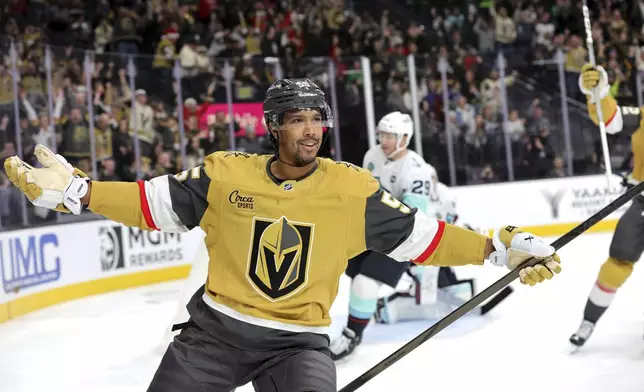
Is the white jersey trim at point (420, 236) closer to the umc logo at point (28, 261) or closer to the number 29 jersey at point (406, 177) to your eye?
the number 29 jersey at point (406, 177)

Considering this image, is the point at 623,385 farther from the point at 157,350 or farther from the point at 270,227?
the point at 157,350

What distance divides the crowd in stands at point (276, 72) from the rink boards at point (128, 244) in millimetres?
229

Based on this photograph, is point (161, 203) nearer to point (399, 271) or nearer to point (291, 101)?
point (291, 101)

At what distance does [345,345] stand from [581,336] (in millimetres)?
1208

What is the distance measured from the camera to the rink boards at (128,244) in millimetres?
6345

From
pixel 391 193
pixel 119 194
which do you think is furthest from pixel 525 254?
pixel 391 193

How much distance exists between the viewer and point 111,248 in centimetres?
741

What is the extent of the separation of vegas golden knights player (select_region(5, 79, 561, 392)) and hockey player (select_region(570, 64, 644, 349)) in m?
2.02

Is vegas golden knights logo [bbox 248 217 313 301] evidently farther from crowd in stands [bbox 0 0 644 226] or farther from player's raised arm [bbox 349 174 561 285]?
crowd in stands [bbox 0 0 644 226]

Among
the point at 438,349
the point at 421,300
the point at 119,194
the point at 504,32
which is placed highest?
the point at 504,32

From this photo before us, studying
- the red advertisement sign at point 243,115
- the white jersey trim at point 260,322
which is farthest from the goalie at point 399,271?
the red advertisement sign at point 243,115

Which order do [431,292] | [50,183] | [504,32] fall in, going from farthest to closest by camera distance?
[504,32] < [431,292] < [50,183]

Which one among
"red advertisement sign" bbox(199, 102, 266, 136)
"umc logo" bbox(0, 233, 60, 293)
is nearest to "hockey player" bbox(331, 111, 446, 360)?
"umc logo" bbox(0, 233, 60, 293)

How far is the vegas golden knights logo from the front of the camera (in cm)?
235
